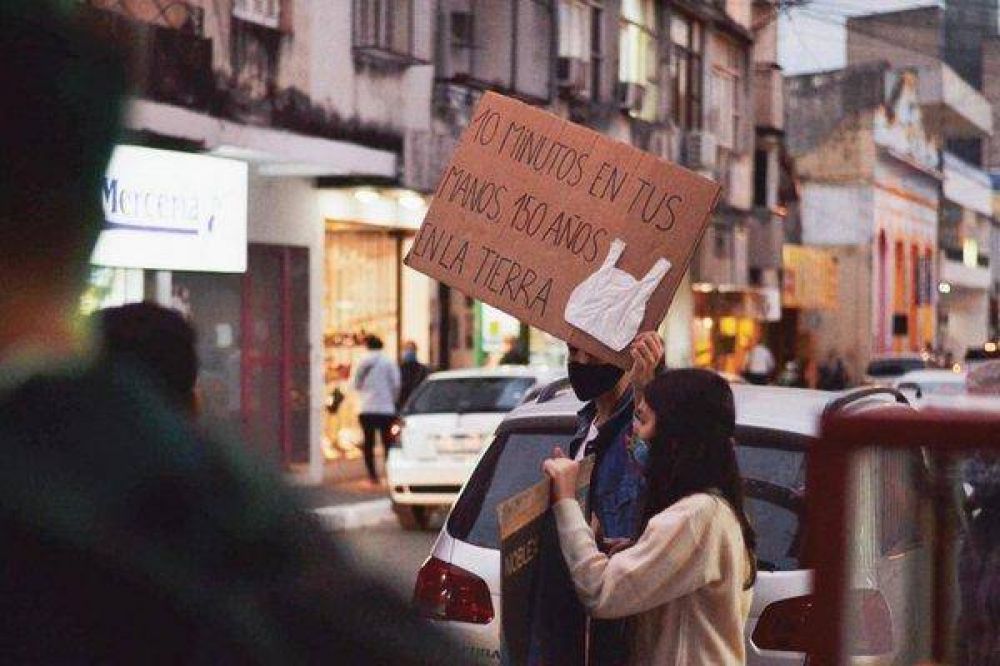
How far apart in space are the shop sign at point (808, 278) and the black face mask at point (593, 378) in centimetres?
3831

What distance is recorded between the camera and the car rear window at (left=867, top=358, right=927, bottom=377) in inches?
1310

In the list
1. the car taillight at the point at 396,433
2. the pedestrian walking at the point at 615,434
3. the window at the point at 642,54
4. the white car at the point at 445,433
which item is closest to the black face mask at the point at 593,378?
the pedestrian walking at the point at 615,434

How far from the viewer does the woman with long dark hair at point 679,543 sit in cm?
389

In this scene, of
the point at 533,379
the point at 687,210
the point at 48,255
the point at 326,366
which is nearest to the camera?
the point at 48,255

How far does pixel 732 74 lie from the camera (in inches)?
1383

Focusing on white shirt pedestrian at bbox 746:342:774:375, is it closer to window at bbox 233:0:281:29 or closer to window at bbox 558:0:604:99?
window at bbox 558:0:604:99

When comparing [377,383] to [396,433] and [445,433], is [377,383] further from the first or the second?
[445,433]

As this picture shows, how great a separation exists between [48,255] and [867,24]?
6450 centimetres

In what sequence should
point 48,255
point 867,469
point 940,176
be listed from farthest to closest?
point 940,176 < point 867,469 < point 48,255

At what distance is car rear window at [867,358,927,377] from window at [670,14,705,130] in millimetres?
5967

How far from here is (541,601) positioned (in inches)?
162

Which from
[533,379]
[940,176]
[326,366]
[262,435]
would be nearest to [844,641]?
[262,435]

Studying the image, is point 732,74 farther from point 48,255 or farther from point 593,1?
point 48,255

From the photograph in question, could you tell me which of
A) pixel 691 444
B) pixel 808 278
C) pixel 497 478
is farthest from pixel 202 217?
pixel 808 278
